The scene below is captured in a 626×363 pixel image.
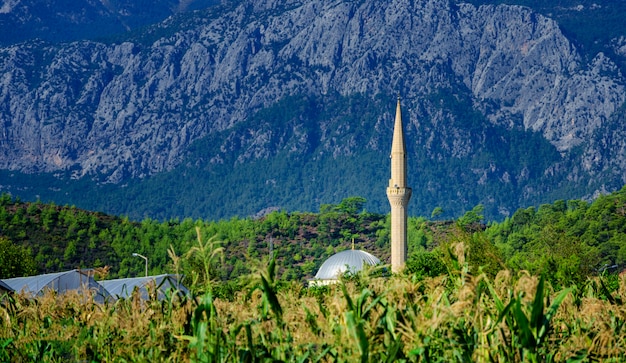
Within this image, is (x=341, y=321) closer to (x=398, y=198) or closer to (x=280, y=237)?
(x=398, y=198)

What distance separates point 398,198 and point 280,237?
200ft

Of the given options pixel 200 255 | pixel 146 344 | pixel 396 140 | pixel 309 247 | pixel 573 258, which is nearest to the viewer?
pixel 200 255

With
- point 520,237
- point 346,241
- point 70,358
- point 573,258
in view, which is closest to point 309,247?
point 346,241

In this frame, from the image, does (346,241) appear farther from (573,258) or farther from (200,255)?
(200,255)

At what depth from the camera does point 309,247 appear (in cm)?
14450

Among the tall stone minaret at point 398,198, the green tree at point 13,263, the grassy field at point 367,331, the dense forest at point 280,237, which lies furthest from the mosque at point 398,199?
the grassy field at point 367,331

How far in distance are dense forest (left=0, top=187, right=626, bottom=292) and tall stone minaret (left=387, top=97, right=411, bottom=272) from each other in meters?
2.60

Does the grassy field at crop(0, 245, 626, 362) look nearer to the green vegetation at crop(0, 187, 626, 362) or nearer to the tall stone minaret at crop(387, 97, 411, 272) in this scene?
the green vegetation at crop(0, 187, 626, 362)

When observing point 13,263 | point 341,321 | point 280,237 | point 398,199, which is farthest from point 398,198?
point 341,321

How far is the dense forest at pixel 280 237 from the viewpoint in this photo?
10119 cm

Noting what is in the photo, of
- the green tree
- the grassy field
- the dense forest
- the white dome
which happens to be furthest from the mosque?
the grassy field

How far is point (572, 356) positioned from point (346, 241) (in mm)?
130149

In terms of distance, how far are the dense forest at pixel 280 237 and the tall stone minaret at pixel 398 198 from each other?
8.54ft

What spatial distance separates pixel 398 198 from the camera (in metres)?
86.4
